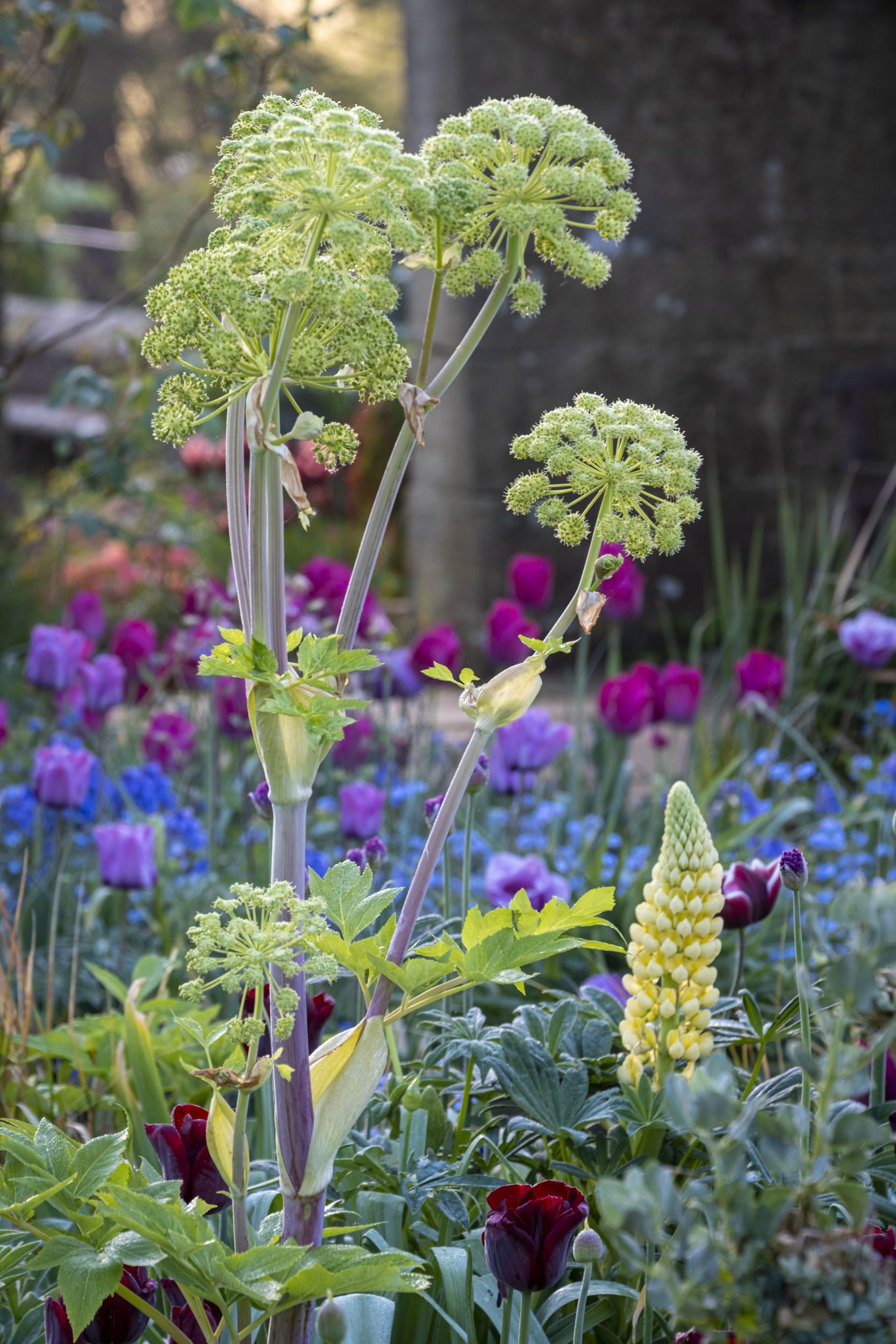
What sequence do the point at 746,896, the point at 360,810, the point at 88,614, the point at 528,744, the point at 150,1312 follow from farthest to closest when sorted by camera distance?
the point at 88,614 → the point at 528,744 → the point at 360,810 → the point at 746,896 → the point at 150,1312

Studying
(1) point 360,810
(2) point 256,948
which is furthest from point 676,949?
(1) point 360,810

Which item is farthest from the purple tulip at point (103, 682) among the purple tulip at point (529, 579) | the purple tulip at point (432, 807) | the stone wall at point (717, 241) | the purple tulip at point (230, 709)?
the stone wall at point (717, 241)

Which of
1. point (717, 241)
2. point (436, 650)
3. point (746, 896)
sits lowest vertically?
point (746, 896)

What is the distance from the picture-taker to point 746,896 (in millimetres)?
1293

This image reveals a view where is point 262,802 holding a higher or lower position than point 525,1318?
higher

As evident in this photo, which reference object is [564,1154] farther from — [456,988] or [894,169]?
[894,169]

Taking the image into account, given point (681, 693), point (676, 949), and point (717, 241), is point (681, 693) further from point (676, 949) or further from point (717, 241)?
point (717, 241)

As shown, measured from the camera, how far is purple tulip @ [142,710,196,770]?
2508 millimetres

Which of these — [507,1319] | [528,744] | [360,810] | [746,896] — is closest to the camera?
[507,1319]

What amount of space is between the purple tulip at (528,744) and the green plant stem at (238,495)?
1203mm

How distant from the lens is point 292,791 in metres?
0.82

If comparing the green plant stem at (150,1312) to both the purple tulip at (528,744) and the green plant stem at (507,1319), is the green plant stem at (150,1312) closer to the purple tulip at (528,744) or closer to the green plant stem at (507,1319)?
the green plant stem at (507,1319)

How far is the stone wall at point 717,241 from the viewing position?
189 inches

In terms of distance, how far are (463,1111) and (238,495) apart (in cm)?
63
